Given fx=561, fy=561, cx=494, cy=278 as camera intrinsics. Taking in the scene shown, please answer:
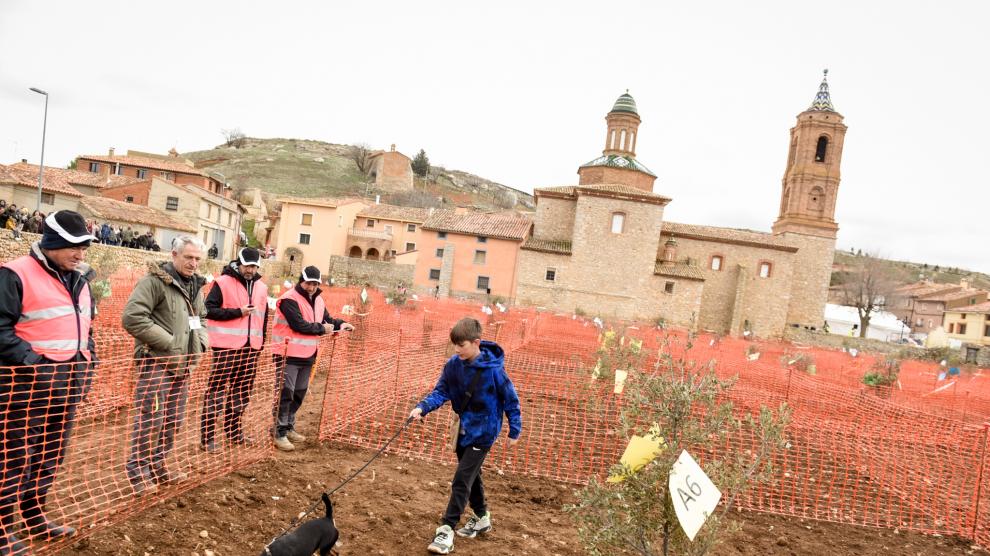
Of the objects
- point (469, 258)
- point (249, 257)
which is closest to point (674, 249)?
point (469, 258)

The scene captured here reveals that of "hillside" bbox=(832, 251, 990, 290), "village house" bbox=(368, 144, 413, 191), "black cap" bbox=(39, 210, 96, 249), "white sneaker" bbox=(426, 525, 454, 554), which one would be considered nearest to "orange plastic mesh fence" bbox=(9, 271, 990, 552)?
"black cap" bbox=(39, 210, 96, 249)

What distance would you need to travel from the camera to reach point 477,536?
13.0ft

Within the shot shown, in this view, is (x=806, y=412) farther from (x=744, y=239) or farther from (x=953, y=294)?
(x=953, y=294)

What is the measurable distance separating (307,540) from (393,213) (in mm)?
47068

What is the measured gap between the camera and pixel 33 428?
10.1 ft

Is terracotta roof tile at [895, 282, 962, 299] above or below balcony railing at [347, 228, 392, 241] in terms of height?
above

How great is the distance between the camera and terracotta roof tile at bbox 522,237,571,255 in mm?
35219

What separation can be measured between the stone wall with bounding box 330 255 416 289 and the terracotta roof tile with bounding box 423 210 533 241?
429cm

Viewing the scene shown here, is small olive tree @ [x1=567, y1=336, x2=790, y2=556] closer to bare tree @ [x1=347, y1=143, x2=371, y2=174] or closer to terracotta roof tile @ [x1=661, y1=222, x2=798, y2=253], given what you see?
terracotta roof tile @ [x1=661, y1=222, x2=798, y2=253]

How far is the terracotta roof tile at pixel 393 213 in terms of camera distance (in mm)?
47844

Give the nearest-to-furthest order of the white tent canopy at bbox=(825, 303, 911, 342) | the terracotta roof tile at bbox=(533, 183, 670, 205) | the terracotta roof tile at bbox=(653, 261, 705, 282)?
the terracotta roof tile at bbox=(533, 183, 670, 205)
the terracotta roof tile at bbox=(653, 261, 705, 282)
the white tent canopy at bbox=(825, 303, 911, 342)

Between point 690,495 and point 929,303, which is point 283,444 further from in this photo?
point 929,303

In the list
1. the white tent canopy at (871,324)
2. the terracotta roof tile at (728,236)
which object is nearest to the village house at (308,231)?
the terracotta roof tile at (728,236)

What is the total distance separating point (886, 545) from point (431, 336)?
7439 millimetres
